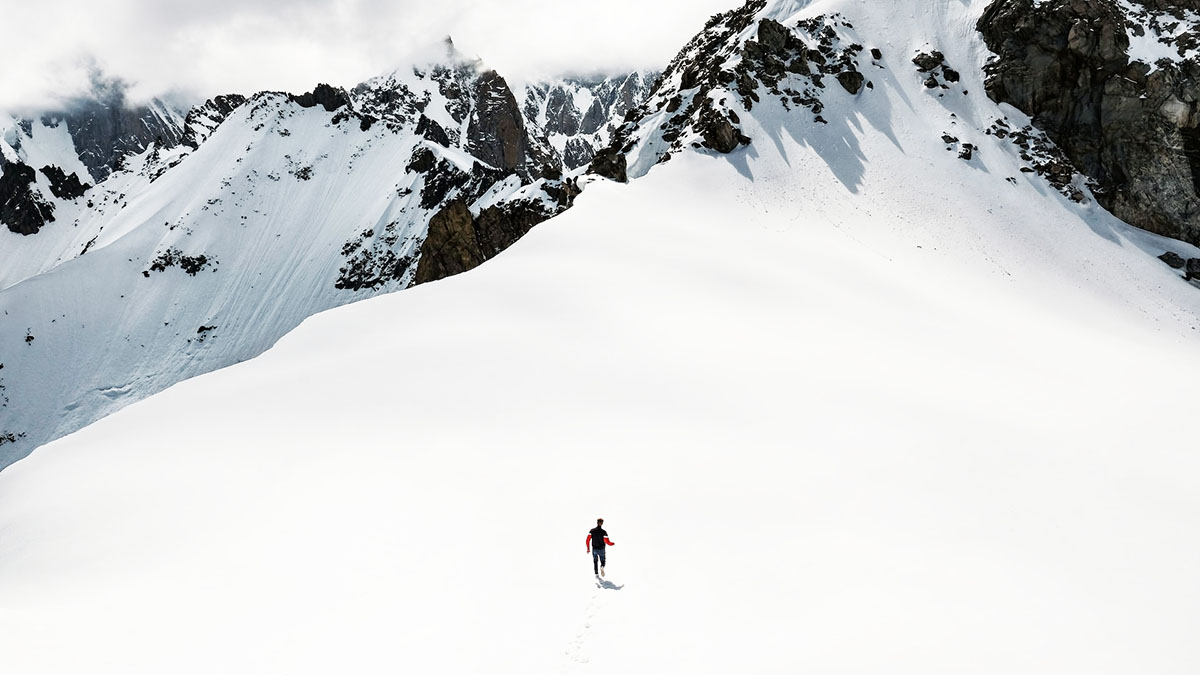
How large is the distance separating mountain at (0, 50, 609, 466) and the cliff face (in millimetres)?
49634

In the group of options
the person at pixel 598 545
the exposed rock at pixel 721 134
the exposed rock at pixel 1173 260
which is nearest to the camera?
the person at pixel 598 545

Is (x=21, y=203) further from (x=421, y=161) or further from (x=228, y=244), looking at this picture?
(x=421, y=161)

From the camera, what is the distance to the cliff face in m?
51.0

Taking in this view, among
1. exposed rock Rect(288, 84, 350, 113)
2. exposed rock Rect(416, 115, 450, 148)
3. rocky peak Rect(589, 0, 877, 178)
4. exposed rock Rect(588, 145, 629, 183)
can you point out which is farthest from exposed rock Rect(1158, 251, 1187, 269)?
exposed rock Rect(288, 84, 350, 113)

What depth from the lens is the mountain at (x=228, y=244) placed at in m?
94.3

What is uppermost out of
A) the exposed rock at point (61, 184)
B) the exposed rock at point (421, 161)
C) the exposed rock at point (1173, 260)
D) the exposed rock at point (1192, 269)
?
the exposed rock at point (61, 184)

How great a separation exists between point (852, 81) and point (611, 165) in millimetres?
26174

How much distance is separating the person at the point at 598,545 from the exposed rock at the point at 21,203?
7487 inches

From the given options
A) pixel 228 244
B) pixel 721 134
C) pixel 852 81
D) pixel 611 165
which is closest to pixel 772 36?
pixel 852 81

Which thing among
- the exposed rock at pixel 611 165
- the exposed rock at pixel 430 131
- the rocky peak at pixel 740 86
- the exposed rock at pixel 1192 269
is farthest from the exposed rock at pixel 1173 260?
the exposed rock at pixel 430 131

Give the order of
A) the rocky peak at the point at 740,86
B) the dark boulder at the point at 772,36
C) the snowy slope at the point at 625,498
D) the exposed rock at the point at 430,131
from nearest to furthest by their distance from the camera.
→ 1. the snowy slope at the point at 625,498
2. the rocky peak at the point at 740,86
3. the dark boulder at the point at 772,36
4. the exposed rock at the point at 430,131

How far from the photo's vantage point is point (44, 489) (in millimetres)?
15031

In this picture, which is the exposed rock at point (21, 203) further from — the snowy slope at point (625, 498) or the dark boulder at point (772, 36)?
the snowy slope at point (625, 498)

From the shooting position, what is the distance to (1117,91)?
5434cm
